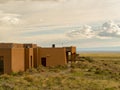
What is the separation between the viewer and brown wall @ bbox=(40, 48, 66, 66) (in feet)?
145

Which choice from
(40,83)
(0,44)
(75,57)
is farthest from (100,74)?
(75,57)

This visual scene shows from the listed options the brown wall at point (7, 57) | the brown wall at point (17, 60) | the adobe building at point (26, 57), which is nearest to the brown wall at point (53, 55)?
the adobe building at point (26, 57)

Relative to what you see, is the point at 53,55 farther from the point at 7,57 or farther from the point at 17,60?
the point at 7,57

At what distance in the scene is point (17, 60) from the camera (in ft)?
120

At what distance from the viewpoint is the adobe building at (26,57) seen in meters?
34.7

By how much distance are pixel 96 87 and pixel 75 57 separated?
30199 millimetres

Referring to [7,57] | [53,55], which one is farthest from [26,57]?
[53,55]

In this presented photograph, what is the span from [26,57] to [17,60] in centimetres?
325

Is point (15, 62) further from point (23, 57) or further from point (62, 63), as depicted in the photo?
point (62, 63)

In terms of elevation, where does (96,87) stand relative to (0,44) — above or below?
below

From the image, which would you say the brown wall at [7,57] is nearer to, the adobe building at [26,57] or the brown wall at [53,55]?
the adobe building at [26,57]

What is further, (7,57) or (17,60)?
(17,60)

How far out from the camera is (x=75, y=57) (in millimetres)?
55438

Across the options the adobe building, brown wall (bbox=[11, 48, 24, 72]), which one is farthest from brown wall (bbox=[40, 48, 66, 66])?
brown wall (bbox=[11, 48, 24, 72])
